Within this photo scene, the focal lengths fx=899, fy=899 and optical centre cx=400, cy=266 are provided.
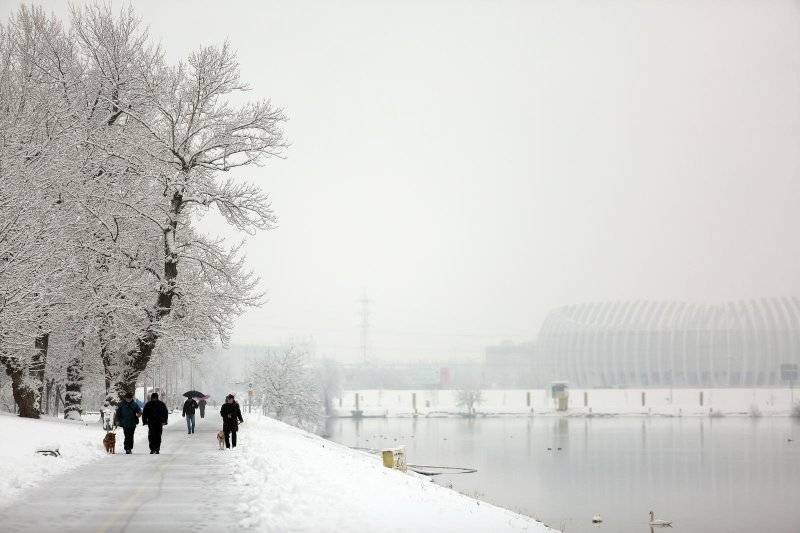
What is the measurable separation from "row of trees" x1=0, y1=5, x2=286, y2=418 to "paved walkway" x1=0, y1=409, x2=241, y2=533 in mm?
11892

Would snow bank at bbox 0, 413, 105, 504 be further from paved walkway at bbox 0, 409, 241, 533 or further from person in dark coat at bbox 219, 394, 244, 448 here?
person in dark coat at bbox 219, 394, 244, 448

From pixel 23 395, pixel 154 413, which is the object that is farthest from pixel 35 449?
pixel 23 395

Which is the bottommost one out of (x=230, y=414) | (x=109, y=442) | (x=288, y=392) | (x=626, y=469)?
(x=626, y=469)

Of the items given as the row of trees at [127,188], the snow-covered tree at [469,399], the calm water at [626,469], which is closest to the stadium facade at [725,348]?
the snow-covered tree at [469,399]

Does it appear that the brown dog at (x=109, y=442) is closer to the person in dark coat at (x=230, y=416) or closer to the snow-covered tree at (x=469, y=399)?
the person in dark coat at (x=230, y=416)

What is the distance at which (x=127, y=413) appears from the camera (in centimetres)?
2570

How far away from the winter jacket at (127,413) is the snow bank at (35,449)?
1032 millimetres

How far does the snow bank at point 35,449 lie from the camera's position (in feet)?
59.3

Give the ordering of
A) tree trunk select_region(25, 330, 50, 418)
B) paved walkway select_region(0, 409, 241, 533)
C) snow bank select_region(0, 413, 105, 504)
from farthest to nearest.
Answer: tree trunk select_region(25, 330, 50, 418) < snow bank select_region(0, 413, 105, 504) < paved walkway select_region(0, 409, 241, 533)

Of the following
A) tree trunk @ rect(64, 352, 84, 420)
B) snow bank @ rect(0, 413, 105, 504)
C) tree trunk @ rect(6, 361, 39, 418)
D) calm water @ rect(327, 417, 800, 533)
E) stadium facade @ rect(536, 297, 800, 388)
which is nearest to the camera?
snow bank @ rect(0, 413, 105, 504)

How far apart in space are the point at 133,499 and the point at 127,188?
23.3 metres

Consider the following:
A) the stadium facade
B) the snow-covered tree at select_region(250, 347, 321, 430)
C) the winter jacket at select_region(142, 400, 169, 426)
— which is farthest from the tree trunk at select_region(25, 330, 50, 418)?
the stadium facade

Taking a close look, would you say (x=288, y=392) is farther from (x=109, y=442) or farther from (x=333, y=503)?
(x=333, y=503)

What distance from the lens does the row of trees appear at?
1335 inches
